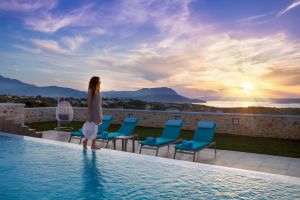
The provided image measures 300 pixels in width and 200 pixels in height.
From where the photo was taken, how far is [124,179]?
5230 millimetres

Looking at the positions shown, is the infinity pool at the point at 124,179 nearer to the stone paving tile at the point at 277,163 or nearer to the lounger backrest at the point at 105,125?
the stone paving tile at the point at 277,163

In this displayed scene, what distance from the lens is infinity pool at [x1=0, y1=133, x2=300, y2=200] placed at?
4.54 meters

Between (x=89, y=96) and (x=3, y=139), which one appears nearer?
(x=89, y=96)

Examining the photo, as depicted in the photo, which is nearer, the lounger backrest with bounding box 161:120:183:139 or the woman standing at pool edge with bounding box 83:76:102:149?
the woman standing at pool edge with bounding box 83:76:102:149

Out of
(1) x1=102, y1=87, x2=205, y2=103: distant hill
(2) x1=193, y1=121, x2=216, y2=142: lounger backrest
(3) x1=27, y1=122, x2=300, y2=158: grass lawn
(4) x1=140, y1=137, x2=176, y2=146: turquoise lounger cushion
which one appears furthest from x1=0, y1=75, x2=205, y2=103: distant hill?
(4) x1=140, y1=137, x2=176, y2=146: turquoise lounger cushion

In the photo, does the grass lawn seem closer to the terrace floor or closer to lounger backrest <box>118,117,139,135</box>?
the terrace floor

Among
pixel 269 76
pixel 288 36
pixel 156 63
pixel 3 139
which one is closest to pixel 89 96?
pixel 3 139

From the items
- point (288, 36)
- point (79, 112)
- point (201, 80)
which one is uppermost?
point (288, 36)

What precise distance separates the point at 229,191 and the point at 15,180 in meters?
3.58

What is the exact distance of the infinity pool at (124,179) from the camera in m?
4.54

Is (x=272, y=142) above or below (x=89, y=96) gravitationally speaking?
below

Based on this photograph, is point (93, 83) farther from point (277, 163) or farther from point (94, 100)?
point (277, 163)

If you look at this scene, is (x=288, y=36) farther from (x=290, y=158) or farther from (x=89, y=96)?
(x=89, y=96)

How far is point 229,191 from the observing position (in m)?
4.62
